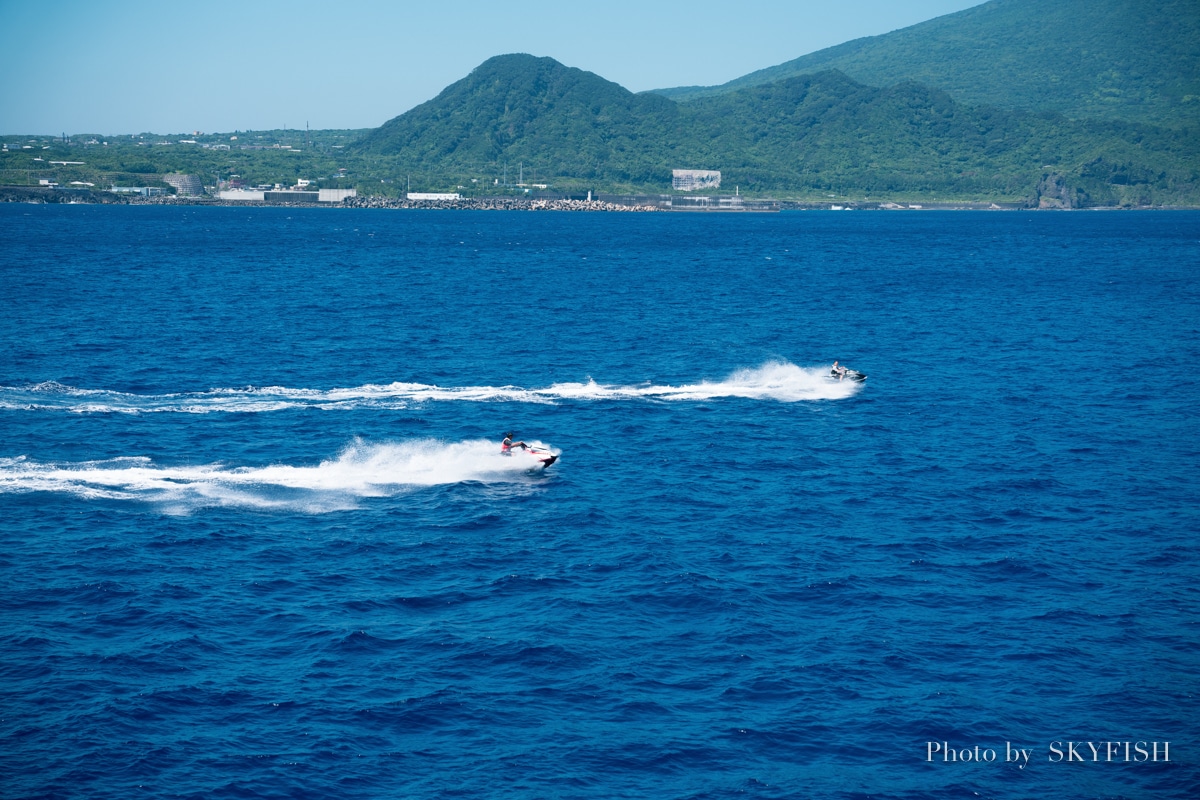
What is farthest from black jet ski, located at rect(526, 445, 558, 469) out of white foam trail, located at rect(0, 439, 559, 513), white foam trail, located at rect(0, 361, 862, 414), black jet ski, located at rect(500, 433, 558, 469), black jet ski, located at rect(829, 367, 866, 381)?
black jet ski, located at rect(829, 367, 866, 381)

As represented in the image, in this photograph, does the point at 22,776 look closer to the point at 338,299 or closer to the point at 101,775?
the point at 101,775

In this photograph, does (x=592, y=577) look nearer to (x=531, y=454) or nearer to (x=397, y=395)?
(x=531, y=454)

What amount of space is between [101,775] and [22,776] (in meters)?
2.45

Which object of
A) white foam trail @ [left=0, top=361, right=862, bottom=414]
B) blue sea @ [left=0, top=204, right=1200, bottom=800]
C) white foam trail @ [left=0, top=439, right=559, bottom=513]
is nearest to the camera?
blue sea @ [left=0, top=204, right=1200, bottom=800]

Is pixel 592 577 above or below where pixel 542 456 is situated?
below

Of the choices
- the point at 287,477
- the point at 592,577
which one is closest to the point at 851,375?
the point at 592,577

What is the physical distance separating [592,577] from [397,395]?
40223mm

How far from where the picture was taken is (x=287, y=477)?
64.7m

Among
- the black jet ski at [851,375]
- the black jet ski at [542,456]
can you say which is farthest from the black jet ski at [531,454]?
the black jet ski at [851,375]

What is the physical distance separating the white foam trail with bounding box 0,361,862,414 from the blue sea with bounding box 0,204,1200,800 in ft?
1.95

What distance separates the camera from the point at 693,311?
5699 inches

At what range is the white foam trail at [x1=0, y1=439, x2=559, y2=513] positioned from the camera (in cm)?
6153

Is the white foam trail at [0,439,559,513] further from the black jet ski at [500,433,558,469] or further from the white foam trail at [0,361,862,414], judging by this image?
the white foam trail at [0,361,862,414]

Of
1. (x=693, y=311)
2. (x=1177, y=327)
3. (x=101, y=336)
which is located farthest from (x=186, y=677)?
(x=1177, y=327)
